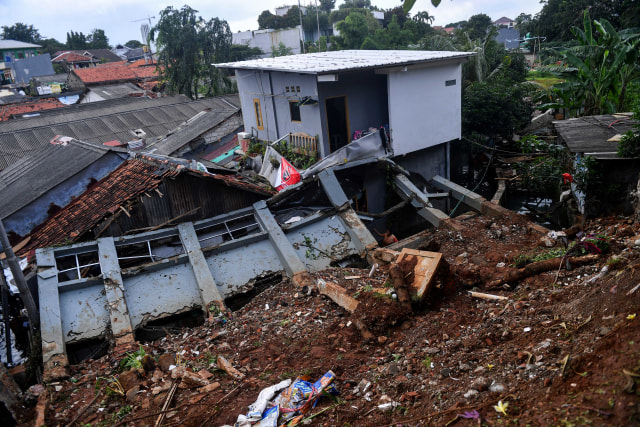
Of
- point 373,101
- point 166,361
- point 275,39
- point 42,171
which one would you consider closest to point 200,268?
point 166,361

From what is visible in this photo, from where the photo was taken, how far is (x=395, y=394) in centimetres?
464

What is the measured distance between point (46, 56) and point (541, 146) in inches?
2396

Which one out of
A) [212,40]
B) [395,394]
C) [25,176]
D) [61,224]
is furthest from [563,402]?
[212,40]

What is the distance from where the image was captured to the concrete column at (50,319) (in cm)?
681

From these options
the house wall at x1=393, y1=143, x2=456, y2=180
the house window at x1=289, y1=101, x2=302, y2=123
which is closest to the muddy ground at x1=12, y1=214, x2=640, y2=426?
the house wall at x1=393, y1=143, x2=456, y2=180

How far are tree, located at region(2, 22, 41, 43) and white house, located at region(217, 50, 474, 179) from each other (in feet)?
270

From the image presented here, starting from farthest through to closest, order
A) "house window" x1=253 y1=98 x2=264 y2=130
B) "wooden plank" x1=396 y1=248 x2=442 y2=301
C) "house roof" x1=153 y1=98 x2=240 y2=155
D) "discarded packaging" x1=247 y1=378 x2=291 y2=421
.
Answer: "house roof" x1=153 y1=98 x2=240 y2=155
"house window" x1=253 y1=98 x2=264 y2=130
"wooden plank" x1=396 y1=248 x2=442 y2=301
"discarded packaging" x1=247 y1=378 x2=291 y2=421

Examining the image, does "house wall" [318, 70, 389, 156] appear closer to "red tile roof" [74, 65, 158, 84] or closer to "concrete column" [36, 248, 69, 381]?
"concrete column" [36, 248, 69, 381]

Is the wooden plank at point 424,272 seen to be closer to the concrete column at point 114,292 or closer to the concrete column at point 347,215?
the concrete column at point 347,215

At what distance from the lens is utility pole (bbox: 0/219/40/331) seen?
7.34m

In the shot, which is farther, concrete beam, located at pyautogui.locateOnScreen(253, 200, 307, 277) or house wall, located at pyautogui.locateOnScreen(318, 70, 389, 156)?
house wall, located at pyautogui.locateOnScreen(318, 70, 389, 156)

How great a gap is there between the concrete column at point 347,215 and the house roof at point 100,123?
16503mm

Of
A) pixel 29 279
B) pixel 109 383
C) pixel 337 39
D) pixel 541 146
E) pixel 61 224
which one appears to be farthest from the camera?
pixel 337 39

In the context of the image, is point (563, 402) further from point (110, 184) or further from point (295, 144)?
point (295, 144)
